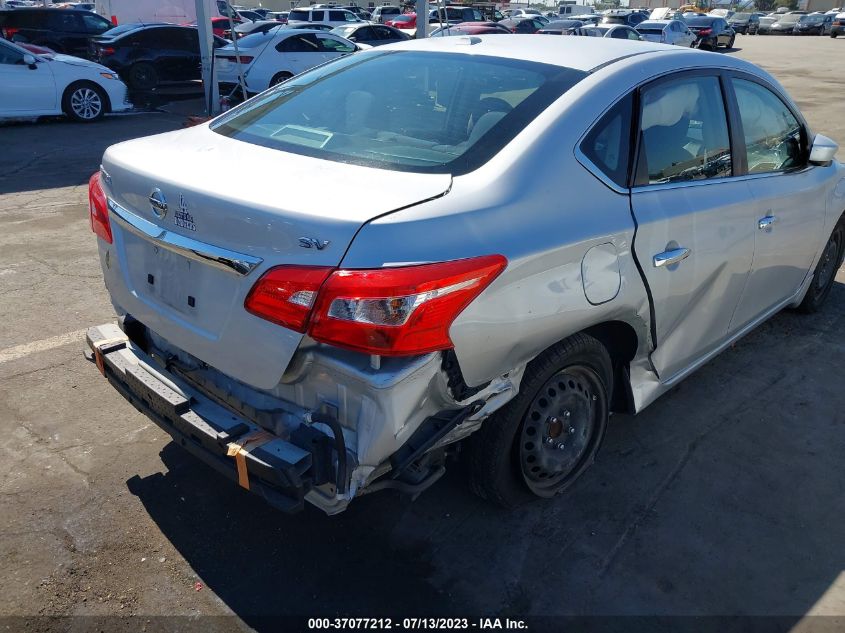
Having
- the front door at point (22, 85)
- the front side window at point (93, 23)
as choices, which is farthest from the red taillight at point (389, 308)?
the front side window at point (93, 23)

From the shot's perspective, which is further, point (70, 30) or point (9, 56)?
point (70, 30)

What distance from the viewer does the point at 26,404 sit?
3.77 metres

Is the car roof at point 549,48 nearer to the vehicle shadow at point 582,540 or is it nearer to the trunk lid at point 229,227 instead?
the trunk lid at point 229,227

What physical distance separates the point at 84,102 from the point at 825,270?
39.7 feet

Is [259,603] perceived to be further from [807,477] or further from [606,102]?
[807,477]

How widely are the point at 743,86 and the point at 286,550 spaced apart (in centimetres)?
309

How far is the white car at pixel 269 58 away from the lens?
47.4 feet

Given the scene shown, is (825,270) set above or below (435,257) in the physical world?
below

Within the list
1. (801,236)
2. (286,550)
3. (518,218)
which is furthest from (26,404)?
(801,236)

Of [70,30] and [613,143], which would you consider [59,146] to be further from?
[613,143]

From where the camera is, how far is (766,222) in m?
3.59

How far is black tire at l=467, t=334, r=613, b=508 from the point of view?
271 centimetres

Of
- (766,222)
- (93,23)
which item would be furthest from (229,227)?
(93,23)

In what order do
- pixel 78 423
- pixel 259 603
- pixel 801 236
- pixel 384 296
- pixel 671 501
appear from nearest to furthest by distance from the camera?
1. pixel 384 296
2. pixel 259 603
3. pixel 671 501
4. pixel 78 423
5. pixel 801 236
